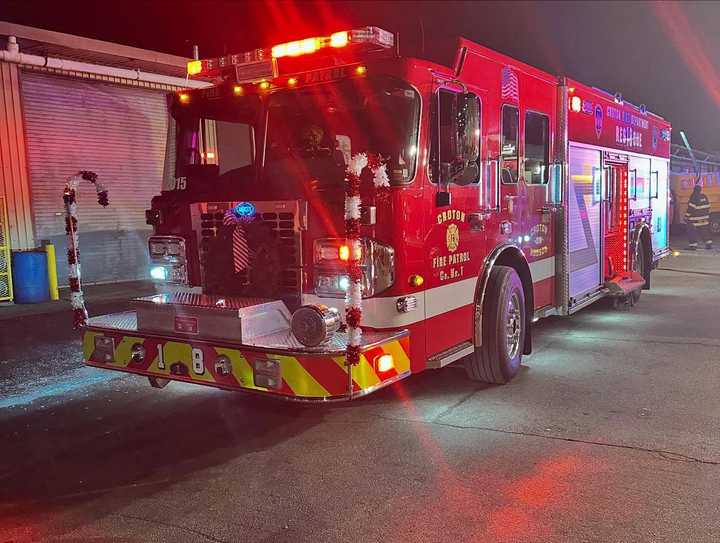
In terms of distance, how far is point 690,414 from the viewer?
17.0ft

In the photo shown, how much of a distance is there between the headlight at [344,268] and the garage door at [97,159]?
382 inches

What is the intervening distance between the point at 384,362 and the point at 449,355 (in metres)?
0.92

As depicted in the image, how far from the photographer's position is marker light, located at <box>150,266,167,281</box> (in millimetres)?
5301

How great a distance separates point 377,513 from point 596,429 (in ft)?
6.80

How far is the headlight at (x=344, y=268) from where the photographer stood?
425 cm

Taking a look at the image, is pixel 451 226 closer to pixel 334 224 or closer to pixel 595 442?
pixel 334 224

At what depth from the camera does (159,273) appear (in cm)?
532

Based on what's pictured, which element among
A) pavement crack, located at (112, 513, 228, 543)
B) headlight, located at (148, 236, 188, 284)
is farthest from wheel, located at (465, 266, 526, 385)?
pavement crack, located at (112, 513, 228, 543)

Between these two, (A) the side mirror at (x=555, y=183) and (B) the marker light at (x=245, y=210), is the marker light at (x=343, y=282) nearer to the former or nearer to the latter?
(B) the marker light at (x=245, y=210)

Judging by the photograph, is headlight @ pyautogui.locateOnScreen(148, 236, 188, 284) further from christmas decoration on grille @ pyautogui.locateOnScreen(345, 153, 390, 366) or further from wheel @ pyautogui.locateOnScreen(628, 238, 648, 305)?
wheel @ pyautogui.locateOnScreen(628, 238, 648, 305)

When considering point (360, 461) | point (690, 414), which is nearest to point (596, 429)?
point (690, 414)

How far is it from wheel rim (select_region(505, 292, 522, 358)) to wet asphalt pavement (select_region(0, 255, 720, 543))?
335 millimetres

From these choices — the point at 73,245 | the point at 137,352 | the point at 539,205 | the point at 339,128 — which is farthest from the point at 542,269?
the point at 73,245

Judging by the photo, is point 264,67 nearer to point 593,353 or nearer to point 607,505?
point 607,505
